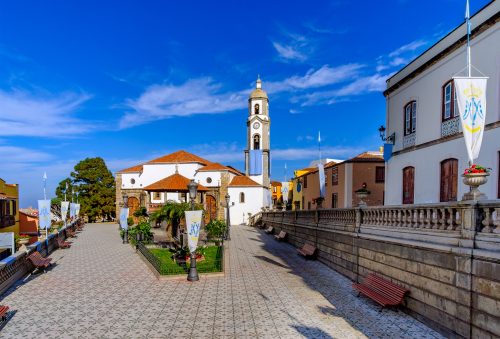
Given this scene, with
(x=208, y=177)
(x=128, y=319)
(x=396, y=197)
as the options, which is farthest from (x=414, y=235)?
(x=208, y=177)

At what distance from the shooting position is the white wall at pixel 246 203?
4341 cm

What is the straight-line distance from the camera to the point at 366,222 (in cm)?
1123

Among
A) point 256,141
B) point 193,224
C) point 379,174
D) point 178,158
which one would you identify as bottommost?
point 193,224

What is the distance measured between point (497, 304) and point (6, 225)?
28004 millimetres

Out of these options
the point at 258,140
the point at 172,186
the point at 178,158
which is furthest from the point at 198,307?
the point at 258,140

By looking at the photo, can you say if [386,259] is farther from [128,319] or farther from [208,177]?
[208,177]

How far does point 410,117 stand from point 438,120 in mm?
2305

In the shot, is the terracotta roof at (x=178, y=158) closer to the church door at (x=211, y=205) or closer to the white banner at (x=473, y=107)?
the church door at (x=211, y=205)

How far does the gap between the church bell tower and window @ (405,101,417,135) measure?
104 ft

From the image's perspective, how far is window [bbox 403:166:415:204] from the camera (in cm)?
1543

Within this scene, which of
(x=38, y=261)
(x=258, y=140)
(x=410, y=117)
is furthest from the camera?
(x=258, y=140)

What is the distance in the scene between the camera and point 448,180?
1297 cm

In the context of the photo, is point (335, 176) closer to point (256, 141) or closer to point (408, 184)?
point (408, 184)

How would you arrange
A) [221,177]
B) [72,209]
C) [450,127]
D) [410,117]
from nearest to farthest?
[450,127] < [410,117] < [72,209] < [221,177]
